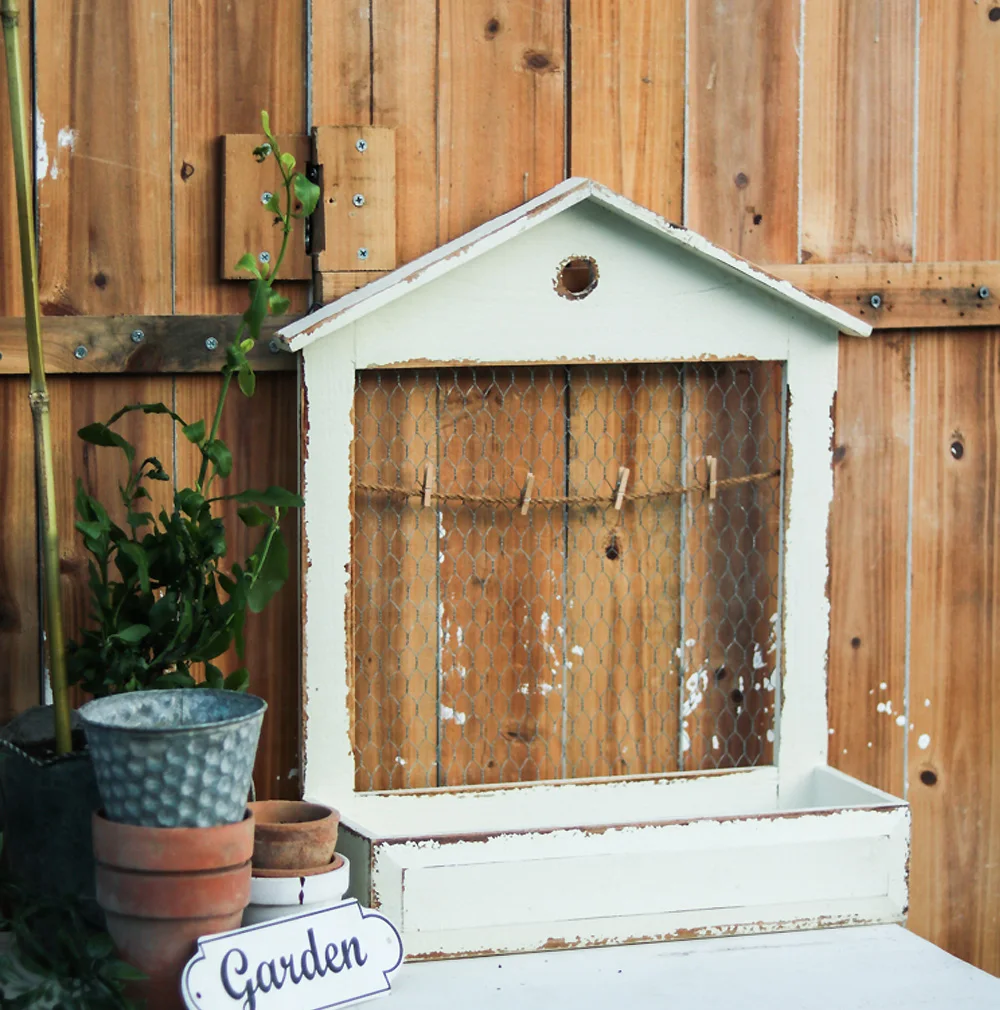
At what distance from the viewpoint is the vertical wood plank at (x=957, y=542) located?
1.68 metres

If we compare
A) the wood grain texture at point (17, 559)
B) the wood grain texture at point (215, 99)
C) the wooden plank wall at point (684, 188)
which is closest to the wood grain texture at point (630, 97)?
the wooden plank wall at point (684, 188)

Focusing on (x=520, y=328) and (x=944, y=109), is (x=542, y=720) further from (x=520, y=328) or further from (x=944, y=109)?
(x=944, y=109)

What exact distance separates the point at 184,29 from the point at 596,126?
485mm

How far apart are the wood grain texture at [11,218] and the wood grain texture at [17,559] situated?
0.09 m

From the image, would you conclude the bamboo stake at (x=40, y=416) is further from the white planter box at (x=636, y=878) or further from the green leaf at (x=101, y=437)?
the white planter box at (x=636, y=878)

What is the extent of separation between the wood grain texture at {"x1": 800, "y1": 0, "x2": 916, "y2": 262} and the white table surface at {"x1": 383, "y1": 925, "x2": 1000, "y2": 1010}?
767 millimetres

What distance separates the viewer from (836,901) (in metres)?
1.41

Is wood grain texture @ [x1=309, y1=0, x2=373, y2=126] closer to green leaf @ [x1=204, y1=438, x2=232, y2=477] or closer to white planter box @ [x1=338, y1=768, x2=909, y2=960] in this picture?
green leaf @ [x1=204, y1=438, x2=232, y2=477]

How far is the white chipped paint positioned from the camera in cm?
146

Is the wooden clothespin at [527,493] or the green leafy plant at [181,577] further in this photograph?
the wooden clothespin at [527,493]

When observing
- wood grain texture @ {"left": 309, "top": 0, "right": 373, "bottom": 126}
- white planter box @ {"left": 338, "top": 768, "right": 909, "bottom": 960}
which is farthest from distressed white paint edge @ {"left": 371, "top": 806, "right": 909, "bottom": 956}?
wood grain texture @ {"left": 309, "top": 0, "right": 373, "bottom": 126}

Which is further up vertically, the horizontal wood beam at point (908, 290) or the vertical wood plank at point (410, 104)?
the vertical wood plank at point (410, 104)

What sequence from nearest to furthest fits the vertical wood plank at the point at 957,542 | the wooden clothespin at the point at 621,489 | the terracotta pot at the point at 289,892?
the terracotta pot at the point at 289,892
the wooden clothespin at the point at 621,489
the vertical wood plank at the point at 957,542

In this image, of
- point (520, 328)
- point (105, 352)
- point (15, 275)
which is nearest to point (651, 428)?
point (520, 328)
